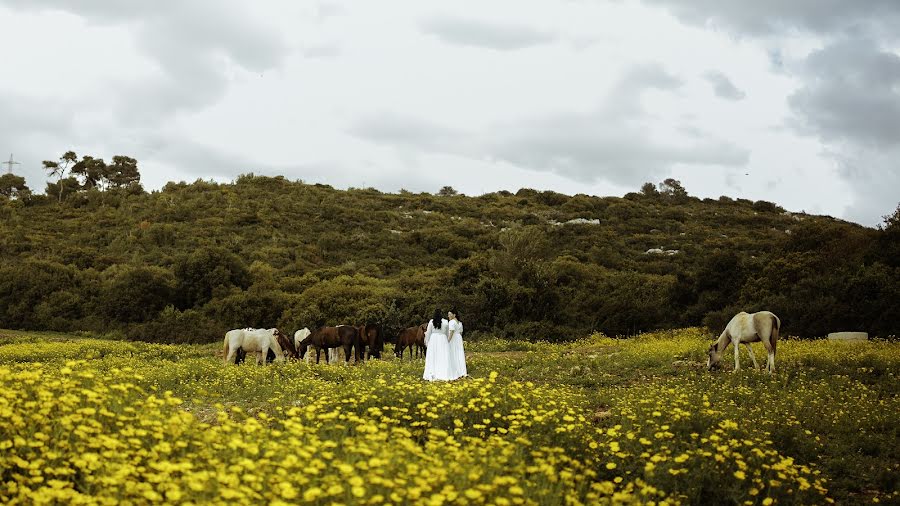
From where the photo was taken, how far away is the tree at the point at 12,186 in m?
73.0

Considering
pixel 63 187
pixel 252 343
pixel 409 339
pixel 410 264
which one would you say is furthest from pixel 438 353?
pixel 63 187

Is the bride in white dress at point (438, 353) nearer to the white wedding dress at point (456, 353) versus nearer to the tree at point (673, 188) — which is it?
the white wedding dress at point (456, 353)

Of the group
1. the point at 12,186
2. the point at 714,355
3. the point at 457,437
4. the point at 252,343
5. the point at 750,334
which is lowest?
the point at 457,437

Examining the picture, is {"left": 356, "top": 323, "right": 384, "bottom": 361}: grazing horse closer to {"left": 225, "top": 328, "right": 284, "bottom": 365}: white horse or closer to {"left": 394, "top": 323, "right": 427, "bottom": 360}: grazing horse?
{"left": 394, "top": 323, "right": 427, "bottom": 360}: grazing horse

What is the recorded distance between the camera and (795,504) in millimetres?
7594

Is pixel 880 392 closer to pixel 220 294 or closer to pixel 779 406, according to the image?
pixel 779 406

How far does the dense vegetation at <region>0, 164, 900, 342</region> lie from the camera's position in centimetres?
3109

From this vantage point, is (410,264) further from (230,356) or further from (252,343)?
(230,356)

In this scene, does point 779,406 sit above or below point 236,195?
below

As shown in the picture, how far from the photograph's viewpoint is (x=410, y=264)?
2076 inches

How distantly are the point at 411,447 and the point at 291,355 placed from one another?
1650 centimetres

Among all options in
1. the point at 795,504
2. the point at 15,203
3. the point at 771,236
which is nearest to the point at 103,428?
the point at 795,504

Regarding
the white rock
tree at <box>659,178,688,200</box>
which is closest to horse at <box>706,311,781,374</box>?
the white rock

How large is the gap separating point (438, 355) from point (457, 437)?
7.94 metres
